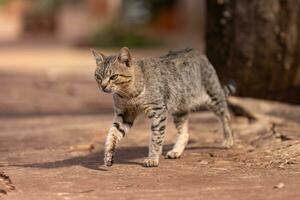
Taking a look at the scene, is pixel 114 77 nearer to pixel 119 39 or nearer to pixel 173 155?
pixel 173 155

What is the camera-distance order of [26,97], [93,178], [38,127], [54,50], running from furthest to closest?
1. [54,50]
2. [26,97]
3. [38,127]
4. [93,178]

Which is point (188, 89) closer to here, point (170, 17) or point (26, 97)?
point (26, 97)

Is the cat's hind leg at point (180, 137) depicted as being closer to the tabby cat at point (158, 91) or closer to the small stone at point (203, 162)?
the tabby cat at point (158, 91)

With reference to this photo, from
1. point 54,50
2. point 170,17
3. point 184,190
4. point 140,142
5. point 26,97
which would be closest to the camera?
point 184,190

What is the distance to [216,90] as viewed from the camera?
22.1 ft

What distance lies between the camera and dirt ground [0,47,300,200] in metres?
4.81

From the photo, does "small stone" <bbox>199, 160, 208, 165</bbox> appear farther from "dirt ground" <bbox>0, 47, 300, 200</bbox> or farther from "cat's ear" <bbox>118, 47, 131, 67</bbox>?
"cat's ear" <bbox>118, 47, 131, 67</bbox>

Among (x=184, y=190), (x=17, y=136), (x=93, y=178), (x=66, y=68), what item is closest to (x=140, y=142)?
(x=17, y=136)

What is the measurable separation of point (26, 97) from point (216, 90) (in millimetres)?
4553

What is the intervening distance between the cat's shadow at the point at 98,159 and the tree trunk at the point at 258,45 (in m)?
2.27

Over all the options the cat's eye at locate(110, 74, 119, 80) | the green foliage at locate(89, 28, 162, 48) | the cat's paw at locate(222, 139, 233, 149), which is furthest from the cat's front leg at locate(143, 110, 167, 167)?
→ the green foliage at locate(89, 28, 162, 48)

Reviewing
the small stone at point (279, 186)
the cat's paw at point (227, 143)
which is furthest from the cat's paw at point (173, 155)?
the small stone at point (279, 186)

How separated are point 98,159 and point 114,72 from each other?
853mm

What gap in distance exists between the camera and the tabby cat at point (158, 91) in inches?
225
